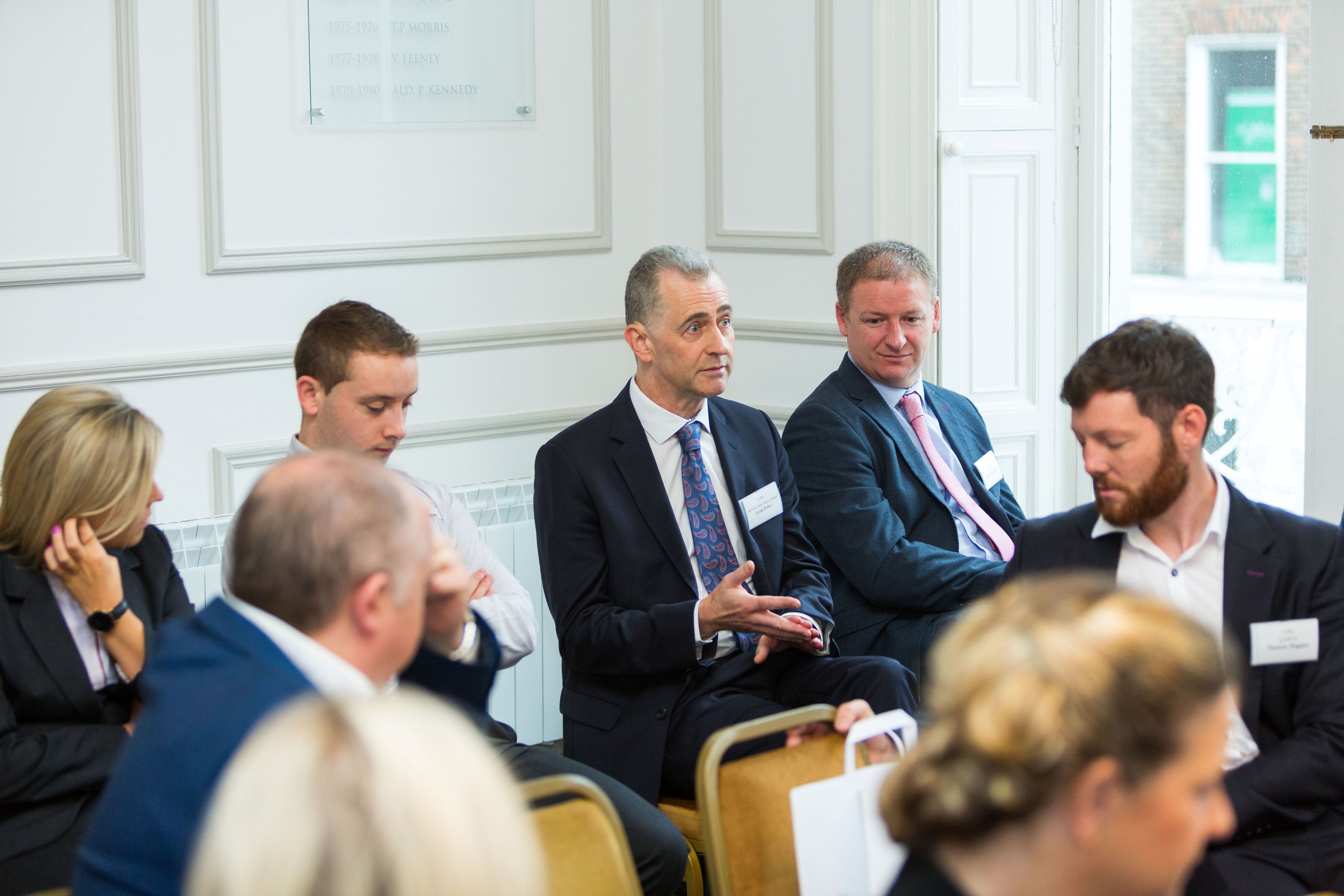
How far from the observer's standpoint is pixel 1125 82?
430cm

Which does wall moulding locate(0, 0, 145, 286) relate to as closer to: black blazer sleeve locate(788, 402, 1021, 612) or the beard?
black blazer sleeve locate(788, 402, 1021, 612)

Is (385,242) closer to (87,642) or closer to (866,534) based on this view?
(866,534)

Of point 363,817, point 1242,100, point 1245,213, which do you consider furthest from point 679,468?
point 1242,100

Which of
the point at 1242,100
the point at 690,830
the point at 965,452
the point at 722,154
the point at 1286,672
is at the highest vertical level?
the point at 1242,100

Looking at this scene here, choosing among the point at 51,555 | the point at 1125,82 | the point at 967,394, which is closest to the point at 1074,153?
the point at 1125,82

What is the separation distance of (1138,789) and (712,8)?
12.3 feet

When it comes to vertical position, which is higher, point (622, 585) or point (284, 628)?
point (284, 628)

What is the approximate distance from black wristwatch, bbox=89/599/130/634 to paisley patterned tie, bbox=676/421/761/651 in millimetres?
1214

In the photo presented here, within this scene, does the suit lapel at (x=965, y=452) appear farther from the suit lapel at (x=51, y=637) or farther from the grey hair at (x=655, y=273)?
the suit lapel at (x=51, y=637)

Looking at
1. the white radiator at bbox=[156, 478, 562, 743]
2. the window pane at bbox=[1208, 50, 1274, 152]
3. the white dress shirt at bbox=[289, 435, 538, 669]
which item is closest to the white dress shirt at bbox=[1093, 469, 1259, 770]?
the white dress shirt at bbox=[289, 435, 538, 669]

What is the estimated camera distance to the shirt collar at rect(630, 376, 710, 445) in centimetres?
296

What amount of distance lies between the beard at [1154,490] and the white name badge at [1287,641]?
0.77ft

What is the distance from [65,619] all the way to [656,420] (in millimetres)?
1302

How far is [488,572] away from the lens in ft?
9.23
